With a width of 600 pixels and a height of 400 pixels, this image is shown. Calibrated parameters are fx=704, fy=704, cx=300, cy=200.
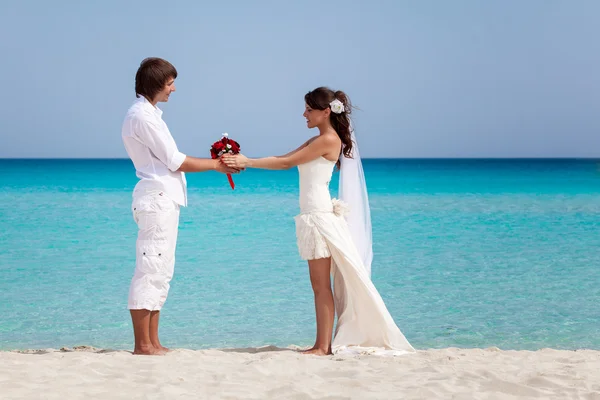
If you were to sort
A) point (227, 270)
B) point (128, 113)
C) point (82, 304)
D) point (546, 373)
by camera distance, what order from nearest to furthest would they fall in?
point (546, 373) < point (128, 113) < point (82, 304) < point (227, 270)

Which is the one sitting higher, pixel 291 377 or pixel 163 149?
pixel 163 149

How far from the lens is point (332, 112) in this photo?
523 centimetres

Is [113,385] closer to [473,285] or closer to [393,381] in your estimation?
[393,381]

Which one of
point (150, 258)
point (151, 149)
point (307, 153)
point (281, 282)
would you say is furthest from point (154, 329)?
point (281, 282)

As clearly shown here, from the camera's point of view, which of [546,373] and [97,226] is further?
[97,226]

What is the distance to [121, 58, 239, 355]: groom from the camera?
4.82 m

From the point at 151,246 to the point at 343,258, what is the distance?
1388mm

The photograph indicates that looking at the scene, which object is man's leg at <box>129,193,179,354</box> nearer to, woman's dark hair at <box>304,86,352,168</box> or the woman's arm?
the woman's arm

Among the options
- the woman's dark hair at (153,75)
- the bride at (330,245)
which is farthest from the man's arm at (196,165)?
the woman's dark hair at (153,75)

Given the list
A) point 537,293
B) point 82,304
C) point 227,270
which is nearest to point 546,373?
point 537,293

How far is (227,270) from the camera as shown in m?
10.6

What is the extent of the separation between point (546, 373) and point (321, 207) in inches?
75.2

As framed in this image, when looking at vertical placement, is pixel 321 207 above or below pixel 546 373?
above

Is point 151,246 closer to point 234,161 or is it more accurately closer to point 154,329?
point 154,329
